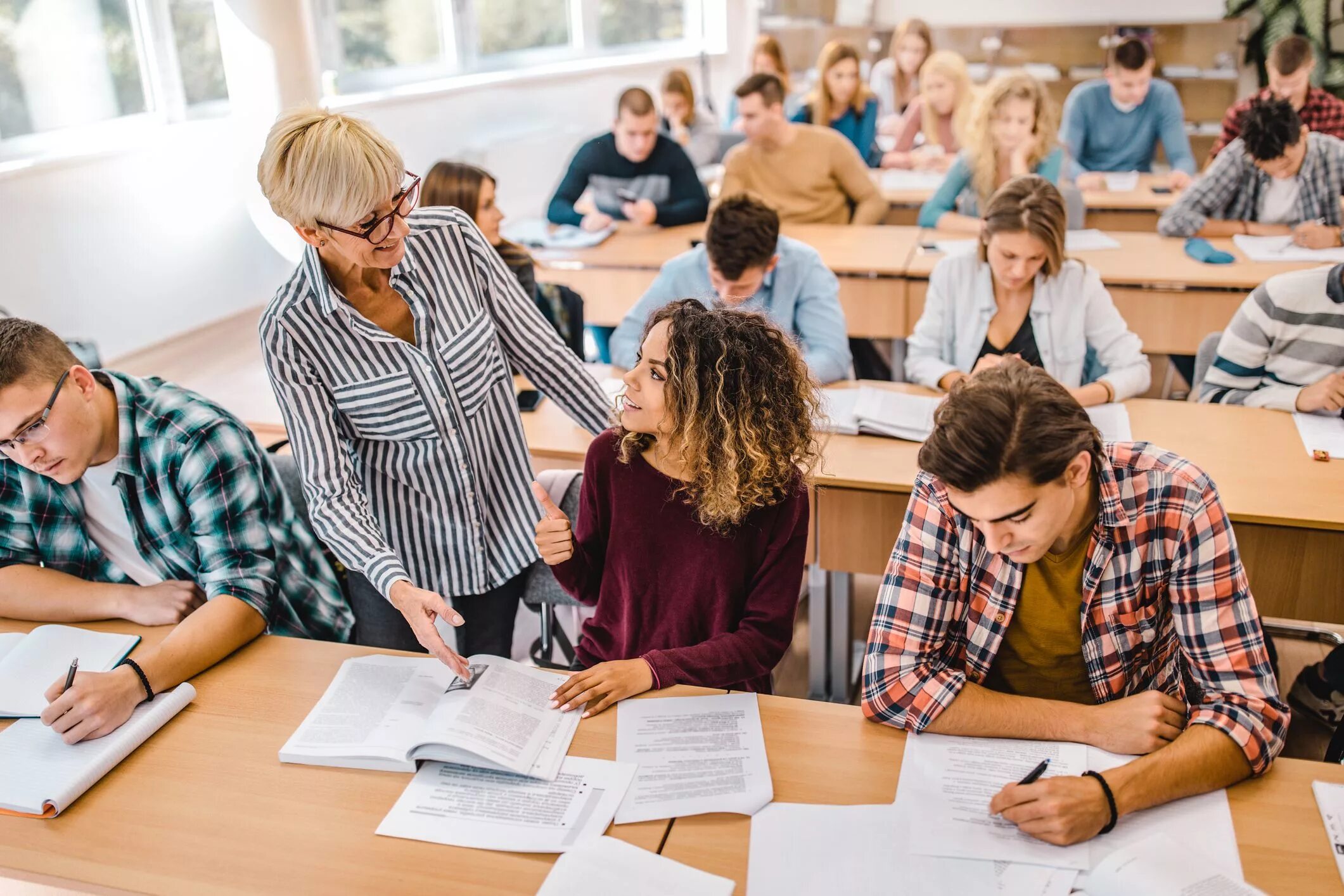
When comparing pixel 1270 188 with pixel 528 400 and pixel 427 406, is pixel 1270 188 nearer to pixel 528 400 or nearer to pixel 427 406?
pixel 528 400

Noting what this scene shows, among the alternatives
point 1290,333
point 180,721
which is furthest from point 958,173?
point 180,721

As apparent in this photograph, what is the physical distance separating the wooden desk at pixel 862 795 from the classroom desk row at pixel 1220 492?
0.70 meters

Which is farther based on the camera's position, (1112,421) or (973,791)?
(1112,421)

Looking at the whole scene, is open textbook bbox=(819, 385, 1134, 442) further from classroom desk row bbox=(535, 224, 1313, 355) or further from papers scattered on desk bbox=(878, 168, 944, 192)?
papers scattered on desk bbox=(878, 168, 944, 192)

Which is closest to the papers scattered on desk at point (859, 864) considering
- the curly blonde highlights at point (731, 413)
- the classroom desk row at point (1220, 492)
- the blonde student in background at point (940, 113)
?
the curly blonde highlights at point (731, 413)

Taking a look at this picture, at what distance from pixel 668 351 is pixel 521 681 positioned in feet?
1.88

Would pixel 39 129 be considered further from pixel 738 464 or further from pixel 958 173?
pixel 738 464

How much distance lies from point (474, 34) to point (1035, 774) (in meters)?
6.71

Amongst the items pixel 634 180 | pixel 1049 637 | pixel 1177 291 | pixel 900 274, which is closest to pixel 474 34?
pixel 634 180

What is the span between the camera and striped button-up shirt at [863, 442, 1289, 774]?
4.87 ft

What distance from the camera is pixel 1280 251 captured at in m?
3.86

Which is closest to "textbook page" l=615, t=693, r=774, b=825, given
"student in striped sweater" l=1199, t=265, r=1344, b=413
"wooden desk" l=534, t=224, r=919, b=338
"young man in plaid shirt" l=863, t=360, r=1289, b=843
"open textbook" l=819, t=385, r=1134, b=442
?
"young man in plaid shirt" l=863, t=360, r=1289, b=843

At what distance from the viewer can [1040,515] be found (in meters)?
1.46

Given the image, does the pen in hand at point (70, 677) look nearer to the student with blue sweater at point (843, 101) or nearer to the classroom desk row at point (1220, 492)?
the classroom desk row at point (1220, 492)
